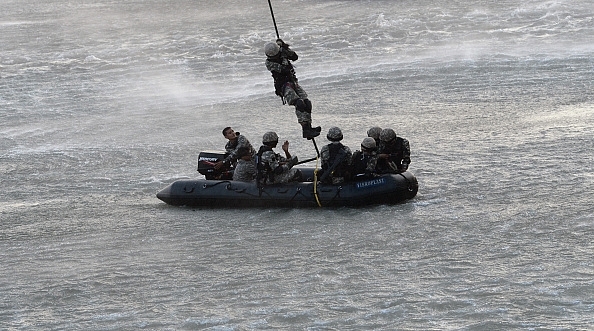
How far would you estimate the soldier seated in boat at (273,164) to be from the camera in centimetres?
1239

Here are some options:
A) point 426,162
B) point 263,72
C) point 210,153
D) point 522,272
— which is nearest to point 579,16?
point 263,72

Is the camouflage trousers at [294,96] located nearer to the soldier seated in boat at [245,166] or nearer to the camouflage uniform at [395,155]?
the soldier seated in boat at [245,166]

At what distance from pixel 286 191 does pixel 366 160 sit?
116 centimetres

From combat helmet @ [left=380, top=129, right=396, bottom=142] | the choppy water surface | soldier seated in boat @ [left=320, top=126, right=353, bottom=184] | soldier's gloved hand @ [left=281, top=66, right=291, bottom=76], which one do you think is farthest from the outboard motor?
combat helmet @ [left=380, top=129, right=396, bottom=142]

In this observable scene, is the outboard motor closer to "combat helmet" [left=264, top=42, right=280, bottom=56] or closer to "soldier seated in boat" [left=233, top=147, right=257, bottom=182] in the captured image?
"soldier seated in boat" [left=233, top=147, right=257, bottom=182]

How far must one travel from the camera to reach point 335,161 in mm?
12227

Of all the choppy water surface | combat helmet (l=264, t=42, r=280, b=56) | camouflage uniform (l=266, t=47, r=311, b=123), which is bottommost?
the choppy water surface

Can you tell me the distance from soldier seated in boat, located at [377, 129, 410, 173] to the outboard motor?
227cm

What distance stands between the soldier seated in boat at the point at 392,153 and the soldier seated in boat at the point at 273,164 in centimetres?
118

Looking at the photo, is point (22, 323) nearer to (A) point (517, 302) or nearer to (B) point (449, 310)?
(B) point (449, 310)

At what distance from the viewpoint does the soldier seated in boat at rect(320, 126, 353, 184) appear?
40.1ft

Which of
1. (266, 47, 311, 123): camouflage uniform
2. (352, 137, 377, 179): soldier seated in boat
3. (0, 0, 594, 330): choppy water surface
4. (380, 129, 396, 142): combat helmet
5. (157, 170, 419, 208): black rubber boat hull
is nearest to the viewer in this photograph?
(0, 0, 594, 330): choppy water surface

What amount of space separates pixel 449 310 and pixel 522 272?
1.22 metres

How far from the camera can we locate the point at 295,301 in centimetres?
952
